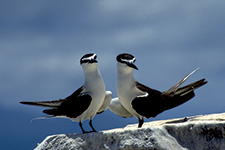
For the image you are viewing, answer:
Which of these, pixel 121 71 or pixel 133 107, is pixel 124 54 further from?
pixel 133 107

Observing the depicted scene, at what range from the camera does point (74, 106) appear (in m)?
6.21

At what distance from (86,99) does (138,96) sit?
49.4 inches

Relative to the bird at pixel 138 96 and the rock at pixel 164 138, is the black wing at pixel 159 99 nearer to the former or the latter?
the bird at pixel 138 96

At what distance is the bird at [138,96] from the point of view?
6.55 m

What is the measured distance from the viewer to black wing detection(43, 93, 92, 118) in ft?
20.1

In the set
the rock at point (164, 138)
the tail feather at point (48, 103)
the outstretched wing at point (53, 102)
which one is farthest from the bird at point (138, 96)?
the tail feather at point (48, 103)

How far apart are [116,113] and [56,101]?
6.68 ft

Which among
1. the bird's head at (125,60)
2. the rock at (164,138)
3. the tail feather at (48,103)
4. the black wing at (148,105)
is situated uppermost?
the bird's head at (125,60)

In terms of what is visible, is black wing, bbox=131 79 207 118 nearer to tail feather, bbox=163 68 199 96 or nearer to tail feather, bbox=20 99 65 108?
tail feather, bbox=163 68 199 96

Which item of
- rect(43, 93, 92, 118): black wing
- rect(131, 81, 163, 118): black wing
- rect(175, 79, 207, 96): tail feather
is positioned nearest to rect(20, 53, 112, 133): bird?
rect(43, 93, 92, 118): black wing

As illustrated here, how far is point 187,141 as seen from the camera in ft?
17.0

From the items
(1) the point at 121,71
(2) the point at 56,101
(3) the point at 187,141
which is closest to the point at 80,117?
(2) the point at 56,101

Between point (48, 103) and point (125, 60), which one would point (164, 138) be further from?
point (48, 103)

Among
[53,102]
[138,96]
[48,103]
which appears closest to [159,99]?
[138,96]
